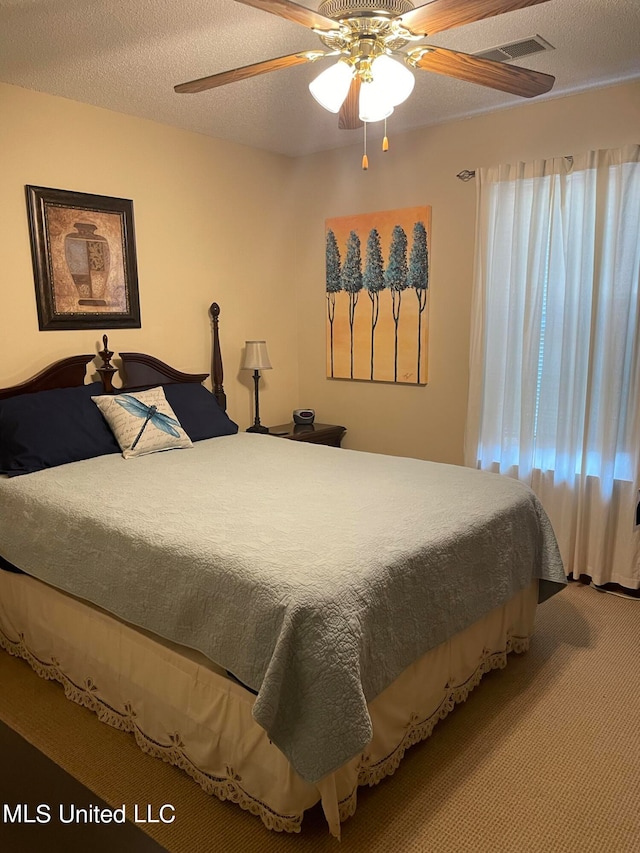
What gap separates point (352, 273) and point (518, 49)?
1800 mm

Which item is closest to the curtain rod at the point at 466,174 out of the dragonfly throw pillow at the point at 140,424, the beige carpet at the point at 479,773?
the dragonfly throw pillow at the point at 140,424

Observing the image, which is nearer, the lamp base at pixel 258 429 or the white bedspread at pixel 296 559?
the white bedspread at pixel 296 559

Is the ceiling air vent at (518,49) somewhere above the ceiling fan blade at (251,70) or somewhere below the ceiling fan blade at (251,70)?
above

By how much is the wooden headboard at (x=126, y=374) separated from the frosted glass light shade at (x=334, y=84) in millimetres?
1938

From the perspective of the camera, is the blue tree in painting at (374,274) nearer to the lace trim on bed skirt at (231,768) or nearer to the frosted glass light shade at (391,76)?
the frosted glass light shade at (391,76)

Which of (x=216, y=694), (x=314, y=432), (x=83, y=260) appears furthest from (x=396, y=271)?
(x=216, y=694)

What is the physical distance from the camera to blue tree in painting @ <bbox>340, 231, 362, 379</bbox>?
416 cm

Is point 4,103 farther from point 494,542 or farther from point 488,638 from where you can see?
point 488,638

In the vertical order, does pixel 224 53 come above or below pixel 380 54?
above

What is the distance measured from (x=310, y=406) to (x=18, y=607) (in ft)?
8.51

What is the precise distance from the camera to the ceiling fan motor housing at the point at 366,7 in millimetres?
1715

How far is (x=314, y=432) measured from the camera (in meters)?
4.17

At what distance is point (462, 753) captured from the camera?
6.80 feet

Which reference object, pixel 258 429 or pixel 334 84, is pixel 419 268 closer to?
pixel 258 429
